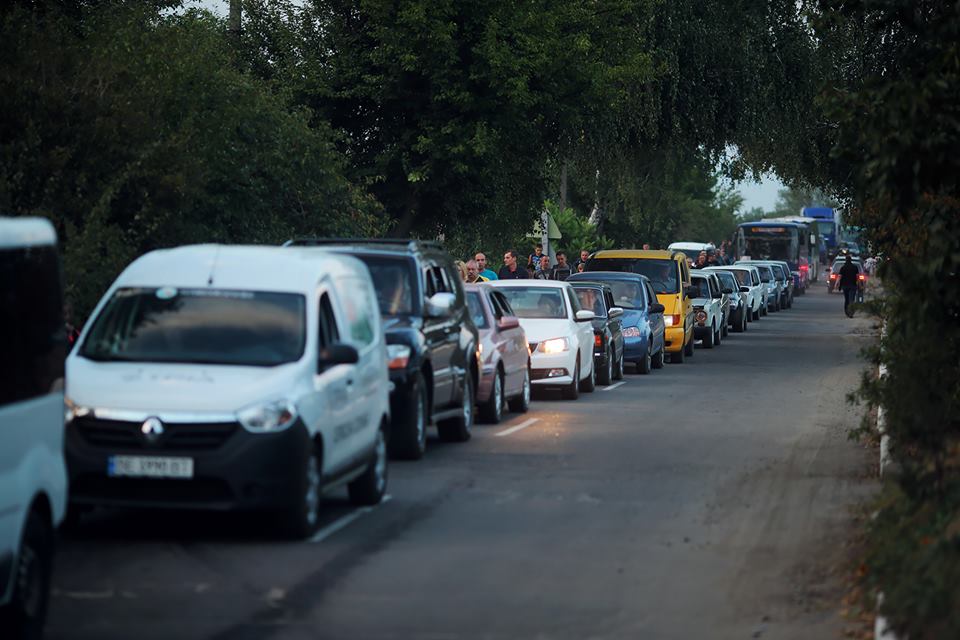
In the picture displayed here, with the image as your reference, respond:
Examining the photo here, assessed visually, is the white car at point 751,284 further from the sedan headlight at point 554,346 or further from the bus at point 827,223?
the bus at point 827,223

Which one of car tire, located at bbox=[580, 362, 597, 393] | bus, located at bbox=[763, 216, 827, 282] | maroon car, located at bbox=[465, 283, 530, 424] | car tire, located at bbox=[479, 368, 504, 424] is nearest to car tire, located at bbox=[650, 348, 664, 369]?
car tire, located at bbox=[580, 362, 597, 393]

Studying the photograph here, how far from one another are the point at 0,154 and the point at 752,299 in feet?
132

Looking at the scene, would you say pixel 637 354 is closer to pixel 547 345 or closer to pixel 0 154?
pixel 547 345

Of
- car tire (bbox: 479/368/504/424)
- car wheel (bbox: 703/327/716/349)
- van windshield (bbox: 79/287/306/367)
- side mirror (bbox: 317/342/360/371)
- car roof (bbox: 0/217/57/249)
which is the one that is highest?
car roof (bbox: 0/217/57/249)

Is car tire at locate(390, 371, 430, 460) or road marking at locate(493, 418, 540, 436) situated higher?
car tire at locate(390, 371, 430, 460)

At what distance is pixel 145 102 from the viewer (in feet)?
76.5

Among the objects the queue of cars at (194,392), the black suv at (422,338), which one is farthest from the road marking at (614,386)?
the queue of cars at (194,392)

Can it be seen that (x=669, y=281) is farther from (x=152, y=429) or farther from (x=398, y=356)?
(x=152, y=429)

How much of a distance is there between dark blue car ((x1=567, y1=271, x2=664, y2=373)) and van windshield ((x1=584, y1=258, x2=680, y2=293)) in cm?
280

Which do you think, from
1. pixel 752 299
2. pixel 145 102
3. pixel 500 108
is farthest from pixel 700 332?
pixel 145 102

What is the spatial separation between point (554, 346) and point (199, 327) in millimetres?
13942

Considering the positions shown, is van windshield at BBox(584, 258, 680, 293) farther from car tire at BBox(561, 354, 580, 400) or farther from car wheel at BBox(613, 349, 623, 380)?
car tire at BBox(561, 354, 580, 400)

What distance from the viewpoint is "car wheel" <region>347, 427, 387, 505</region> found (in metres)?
13.8

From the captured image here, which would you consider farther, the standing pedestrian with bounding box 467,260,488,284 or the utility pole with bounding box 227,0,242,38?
the utility pole with bounding box 227,0,242,38
